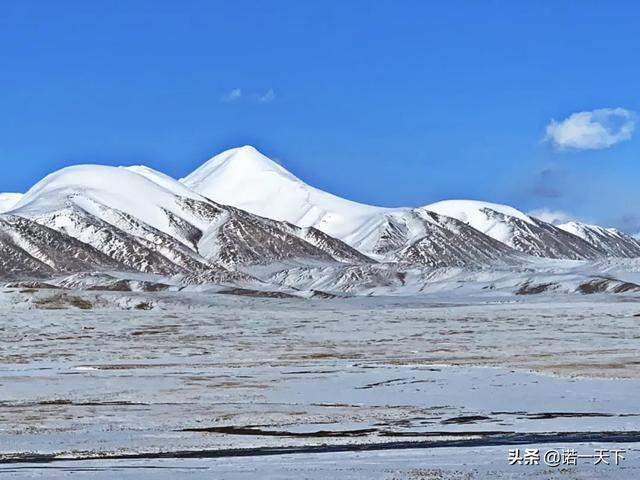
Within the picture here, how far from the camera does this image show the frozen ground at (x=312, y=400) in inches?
960

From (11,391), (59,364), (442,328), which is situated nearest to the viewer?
(11,391)

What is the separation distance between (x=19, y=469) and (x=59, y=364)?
1369 inches

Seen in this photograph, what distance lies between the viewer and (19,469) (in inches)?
924

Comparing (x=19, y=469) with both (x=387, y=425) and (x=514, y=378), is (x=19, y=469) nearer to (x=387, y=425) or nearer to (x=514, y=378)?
(x=387, y=425)

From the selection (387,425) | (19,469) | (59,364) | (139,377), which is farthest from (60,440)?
(59,364)

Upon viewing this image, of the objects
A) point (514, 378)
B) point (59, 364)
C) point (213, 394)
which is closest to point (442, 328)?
point (59, 364)

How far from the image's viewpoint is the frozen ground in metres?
24.4

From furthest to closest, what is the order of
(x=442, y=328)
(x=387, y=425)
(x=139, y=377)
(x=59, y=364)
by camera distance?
(x=442, y=328) < (x=59, y=364) < (x=139, y=377) < (x=387, y=425)

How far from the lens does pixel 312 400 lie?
37.8 metres

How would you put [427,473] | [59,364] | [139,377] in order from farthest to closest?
[59,364], [139,377], [427,473]

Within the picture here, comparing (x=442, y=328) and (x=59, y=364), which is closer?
(x=59, y=364)

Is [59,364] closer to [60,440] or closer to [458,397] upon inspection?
Result: [458,397]

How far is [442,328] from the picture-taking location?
8975 centimetres

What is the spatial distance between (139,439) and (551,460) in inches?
422
